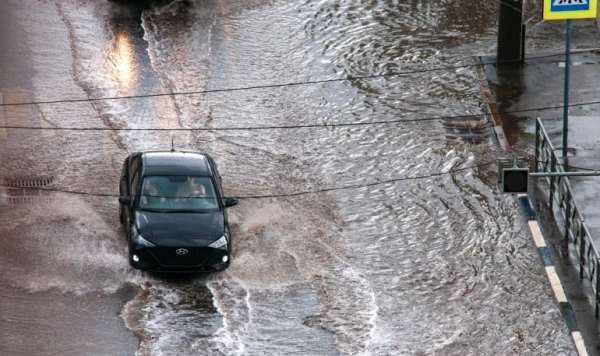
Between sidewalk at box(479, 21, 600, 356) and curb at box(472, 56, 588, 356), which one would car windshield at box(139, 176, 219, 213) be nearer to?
curb at box(472, 56, 588, 356)

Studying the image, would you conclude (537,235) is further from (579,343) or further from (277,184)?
(277,184)

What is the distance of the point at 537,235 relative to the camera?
84.9 feet

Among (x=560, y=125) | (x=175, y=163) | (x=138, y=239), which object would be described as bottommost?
(x=560, y=125)

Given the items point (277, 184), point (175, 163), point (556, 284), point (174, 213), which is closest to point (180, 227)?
point (174, 213)

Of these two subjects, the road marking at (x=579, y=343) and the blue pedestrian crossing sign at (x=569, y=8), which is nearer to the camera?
the road marking at (x=579, y=343)

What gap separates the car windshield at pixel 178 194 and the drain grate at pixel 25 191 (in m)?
3.61

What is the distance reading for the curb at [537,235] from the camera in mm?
22453

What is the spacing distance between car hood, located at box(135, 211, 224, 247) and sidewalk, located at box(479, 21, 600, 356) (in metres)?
6.59

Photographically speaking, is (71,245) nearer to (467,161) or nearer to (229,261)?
(229,261)

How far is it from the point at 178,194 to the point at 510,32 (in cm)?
1272

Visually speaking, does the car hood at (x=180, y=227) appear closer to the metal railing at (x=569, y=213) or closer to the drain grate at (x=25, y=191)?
the drain grate at (x=25, y=191)

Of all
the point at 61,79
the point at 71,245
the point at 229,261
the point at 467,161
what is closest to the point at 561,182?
the point at 467,161

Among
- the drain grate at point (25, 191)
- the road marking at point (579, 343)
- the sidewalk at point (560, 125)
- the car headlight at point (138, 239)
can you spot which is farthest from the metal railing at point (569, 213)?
the drain grate at point (25, 191)

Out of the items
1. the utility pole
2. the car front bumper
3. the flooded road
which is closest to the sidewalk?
the utility pole
